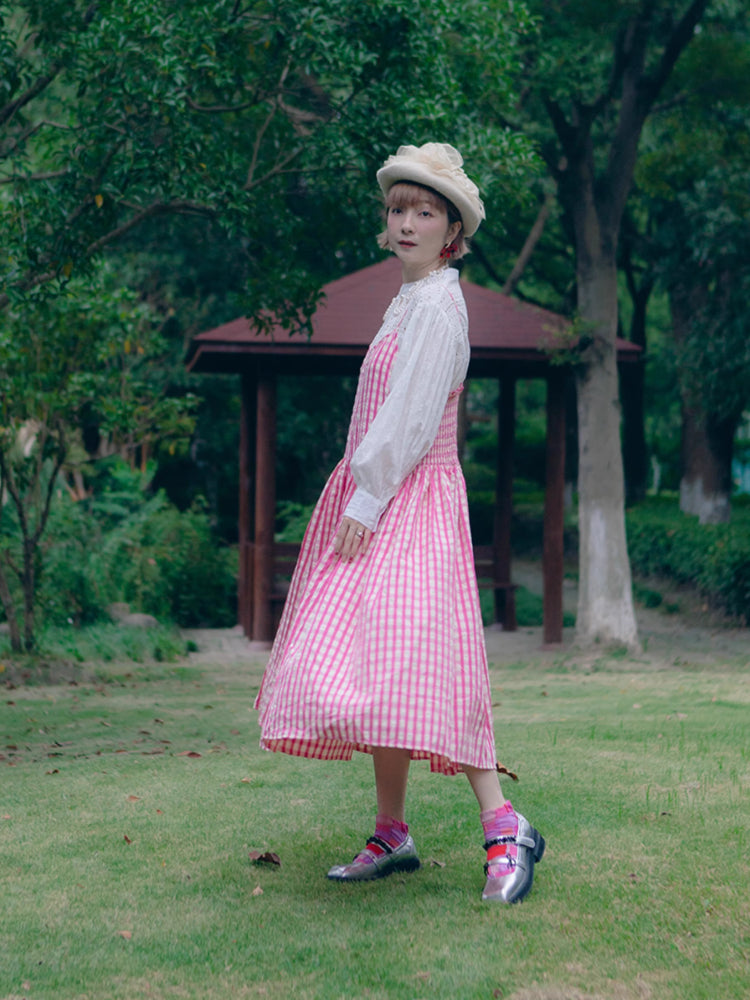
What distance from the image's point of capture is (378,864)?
11.1 feet

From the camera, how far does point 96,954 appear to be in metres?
2.82

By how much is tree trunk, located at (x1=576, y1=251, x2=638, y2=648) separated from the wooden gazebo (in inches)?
17.9

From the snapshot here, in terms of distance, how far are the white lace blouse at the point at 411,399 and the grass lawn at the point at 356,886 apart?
1.05m

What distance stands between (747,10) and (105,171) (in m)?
7.78

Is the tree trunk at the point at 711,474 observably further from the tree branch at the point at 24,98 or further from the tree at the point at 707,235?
the tree branch at the point at 24,98

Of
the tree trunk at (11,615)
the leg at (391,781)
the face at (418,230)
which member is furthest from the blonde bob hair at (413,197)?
the tree trunk at (11,615)

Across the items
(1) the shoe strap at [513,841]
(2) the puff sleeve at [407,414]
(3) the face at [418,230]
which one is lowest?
(1) the shoe strap at [513,841]

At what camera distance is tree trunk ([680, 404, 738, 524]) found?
63.8 ft

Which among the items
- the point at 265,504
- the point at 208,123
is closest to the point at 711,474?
the point at 265,504

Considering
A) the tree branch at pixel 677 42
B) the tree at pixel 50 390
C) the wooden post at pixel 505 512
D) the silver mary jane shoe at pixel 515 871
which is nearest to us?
the silver mary jane shoe at pixel 515 871

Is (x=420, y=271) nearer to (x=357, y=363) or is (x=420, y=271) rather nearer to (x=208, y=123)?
(x=208, y=123)

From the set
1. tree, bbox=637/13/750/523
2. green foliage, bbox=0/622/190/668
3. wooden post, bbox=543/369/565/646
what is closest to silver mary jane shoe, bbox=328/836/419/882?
green foliage, bbox=0/622/190/668

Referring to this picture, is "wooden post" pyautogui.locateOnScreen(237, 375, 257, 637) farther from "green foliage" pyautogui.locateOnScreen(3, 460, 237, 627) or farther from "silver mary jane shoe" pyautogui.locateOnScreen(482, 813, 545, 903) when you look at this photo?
"silver mary jane shoe" pyautogui.locateOnScreen(482, 813, 545, 903)

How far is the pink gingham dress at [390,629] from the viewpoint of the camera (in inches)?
118
